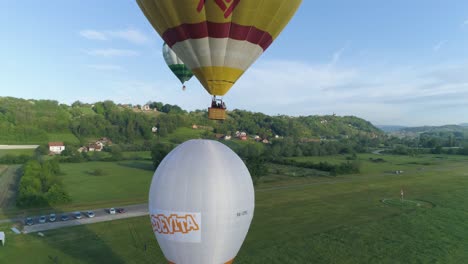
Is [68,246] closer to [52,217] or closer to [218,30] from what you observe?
[52,217]

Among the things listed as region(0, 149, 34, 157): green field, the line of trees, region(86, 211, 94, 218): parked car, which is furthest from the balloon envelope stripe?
region(0, 149, 34, 157): green field

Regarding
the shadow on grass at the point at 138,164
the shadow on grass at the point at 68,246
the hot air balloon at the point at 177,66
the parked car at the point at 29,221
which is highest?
the hot air balloon at the point at 177,66

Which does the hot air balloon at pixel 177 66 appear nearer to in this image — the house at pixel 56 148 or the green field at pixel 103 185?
the green field at pixel 103 185

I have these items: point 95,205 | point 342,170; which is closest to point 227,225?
point 95,205

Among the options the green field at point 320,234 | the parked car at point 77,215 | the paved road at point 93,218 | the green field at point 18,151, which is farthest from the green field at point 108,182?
the green field at point 18,151

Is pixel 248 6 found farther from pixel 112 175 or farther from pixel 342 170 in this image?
pixel 342 170
